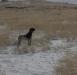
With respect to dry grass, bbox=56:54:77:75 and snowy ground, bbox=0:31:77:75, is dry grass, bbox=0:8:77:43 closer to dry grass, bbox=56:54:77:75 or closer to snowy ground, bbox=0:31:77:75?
snowy ground, bbox=0:31:77:75

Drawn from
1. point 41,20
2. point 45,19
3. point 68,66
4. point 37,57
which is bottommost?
point 45,19

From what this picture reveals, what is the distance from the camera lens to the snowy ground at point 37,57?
15.1 m

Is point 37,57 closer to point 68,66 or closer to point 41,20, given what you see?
A: point 68,66

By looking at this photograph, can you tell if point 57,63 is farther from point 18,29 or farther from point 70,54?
point 18,29

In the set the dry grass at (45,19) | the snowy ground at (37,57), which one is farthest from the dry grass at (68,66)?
the dry grass at (45,19)

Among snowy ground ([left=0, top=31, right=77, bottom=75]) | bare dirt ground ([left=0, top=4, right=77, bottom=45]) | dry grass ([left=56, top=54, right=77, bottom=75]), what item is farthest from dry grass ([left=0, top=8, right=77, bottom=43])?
dry grass ([left=56, top=54, right=77, bottom=75])

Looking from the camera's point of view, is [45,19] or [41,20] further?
[45,19]

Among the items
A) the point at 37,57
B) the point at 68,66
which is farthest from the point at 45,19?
the point at 68,66

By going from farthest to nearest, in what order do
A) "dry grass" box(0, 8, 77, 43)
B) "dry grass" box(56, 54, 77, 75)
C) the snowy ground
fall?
"dry grass" box(0, 8, 77, 43)
the snowy ground
"dry grass" box(56, 54, 77, 75)

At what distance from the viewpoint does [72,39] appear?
21.8 meters

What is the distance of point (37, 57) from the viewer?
57.2 feet

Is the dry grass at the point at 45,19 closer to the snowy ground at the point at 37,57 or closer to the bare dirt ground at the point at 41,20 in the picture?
the bare dirt ground at the point at 41,20

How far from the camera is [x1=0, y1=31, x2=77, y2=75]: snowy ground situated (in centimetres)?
1508

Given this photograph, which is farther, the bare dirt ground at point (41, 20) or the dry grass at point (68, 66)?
the bare dirt ground at point (41, 20)
